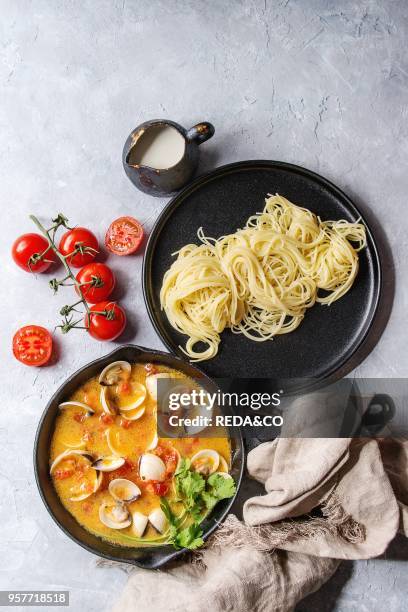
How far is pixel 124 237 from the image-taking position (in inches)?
144

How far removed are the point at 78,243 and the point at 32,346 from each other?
0.65 m

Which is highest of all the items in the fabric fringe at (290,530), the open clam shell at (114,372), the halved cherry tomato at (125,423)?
the open clam shell at (114,372)

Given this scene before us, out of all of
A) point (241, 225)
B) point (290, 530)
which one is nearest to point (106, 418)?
point (290, 530)

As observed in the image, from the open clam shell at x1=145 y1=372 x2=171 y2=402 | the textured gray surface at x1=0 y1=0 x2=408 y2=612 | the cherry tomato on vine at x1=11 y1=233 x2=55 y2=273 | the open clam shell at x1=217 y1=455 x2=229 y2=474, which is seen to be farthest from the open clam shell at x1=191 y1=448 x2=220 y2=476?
the cherry tomato on vine at x1=11 y1=233 x2=55 y2=273

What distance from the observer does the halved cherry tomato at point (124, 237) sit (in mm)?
3650

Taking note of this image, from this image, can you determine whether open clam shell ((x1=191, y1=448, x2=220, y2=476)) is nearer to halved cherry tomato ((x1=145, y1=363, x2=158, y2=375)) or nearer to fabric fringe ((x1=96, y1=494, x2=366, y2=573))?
fabric fringe ((x1=96, y1=494, x2=366, y2=573))

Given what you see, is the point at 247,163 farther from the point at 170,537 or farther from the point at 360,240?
the point at 170,537

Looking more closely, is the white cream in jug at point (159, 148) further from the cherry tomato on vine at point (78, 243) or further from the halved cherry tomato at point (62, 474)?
the halved cherry tomato at point (62, 474)

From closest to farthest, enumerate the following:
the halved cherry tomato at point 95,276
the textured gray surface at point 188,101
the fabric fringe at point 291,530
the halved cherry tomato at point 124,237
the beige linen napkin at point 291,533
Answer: the beige linen napkin at point 291,533
the fabric fringe at point 291,530
the halved cherry tomato at point 95,276
the halved cherry tomato at point 124,237
the textured gray surface at point 188,101

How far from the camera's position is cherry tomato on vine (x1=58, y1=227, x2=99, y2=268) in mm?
3584

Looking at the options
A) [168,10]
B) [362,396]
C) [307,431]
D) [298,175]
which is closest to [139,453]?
[307,431]

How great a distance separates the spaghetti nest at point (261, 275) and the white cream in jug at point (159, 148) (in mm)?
451

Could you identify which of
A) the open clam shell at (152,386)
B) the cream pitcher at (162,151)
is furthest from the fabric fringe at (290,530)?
the cream pitcher at (162,151)

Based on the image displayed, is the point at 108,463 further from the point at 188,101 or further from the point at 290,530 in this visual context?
the point at 188,101
